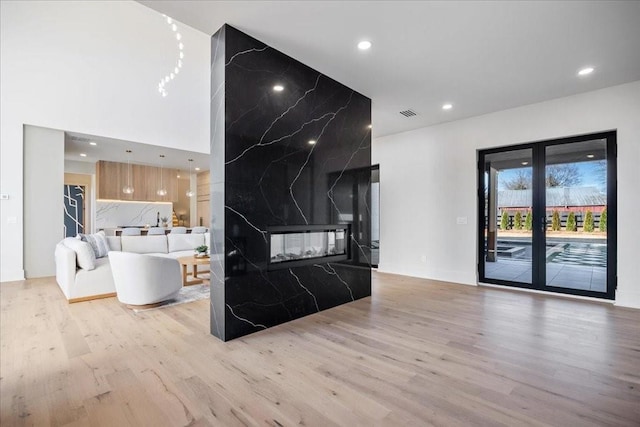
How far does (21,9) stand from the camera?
14.6 feet

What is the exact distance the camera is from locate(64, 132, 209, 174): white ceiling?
264 inches

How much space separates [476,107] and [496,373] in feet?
13.2

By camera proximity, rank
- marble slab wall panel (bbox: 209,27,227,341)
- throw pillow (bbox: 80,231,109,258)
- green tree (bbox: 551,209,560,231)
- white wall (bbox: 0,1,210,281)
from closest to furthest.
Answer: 1. marble slab wall panel (bbox: 209,27,227,341)
2. green tree (bbox: 551,209,560,231)
3. white wall (bbox: 0,1,210,281)
4. throw pillow (bbox: 80,231,109,258)

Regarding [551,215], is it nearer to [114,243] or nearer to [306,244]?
[306,244]

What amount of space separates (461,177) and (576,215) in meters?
1.70

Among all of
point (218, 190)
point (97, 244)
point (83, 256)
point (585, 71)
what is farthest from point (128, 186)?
point (585, 71)

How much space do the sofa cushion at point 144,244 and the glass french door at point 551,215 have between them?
6347 millimetres

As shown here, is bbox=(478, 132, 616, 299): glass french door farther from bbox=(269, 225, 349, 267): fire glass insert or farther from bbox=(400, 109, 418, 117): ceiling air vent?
bbox=(269, 225, 349, 267): fire glass insert

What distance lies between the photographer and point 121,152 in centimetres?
789

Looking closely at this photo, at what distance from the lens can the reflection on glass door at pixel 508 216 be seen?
191 inches

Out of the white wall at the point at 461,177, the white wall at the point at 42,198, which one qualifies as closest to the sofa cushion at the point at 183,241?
the white wall at the point at 42,198

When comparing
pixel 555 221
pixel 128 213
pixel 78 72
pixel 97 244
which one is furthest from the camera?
pixel 128 213

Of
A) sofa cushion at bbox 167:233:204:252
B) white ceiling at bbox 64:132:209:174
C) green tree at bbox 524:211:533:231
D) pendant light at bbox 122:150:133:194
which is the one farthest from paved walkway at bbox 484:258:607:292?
pendant light at bbox 122:150:133:194

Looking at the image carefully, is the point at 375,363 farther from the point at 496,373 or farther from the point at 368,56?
the point at 368,56
